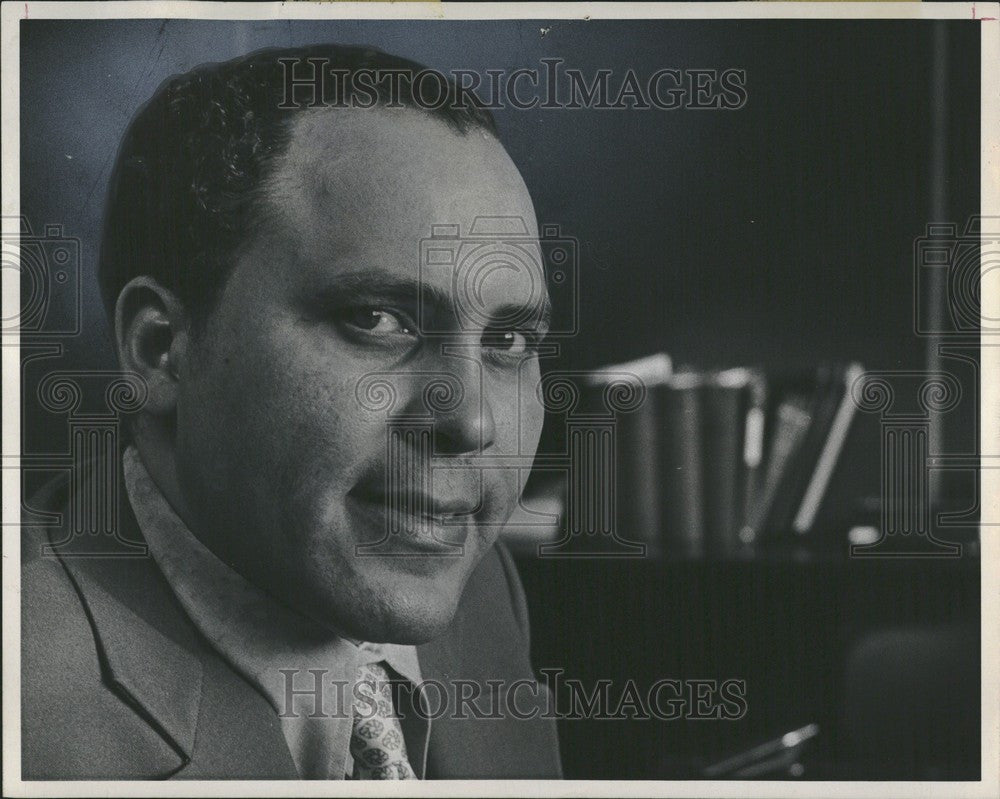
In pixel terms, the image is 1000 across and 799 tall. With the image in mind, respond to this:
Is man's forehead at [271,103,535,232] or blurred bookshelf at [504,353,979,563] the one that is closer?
man's forehead at [271,103,535,232]

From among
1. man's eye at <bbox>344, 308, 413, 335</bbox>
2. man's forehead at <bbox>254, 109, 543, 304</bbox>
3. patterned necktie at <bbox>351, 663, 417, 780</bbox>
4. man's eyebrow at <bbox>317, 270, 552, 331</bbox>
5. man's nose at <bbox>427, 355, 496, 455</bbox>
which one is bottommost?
patterned necktie at <bbox>351, 663, 417, 780</bbox>

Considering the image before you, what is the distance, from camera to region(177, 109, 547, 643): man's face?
205cm

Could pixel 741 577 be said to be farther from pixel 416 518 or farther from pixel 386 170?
pixel 386 170

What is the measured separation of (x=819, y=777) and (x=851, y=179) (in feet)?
4.08

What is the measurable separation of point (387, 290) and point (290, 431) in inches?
12.9

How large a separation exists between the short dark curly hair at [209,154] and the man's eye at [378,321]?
10.0 inches

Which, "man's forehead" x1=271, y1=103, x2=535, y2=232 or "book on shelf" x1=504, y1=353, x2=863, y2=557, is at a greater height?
"man's forehead" x1=271, y1=103, x2=535, y2=232

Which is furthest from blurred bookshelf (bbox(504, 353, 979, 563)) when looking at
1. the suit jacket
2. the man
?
the suit jacket

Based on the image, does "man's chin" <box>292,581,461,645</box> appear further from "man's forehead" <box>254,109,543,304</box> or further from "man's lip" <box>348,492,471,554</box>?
"man's forehead" <box>254,109,543,304</box>

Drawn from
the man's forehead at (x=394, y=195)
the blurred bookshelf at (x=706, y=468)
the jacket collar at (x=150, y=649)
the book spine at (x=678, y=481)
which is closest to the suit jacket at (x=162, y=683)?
the jacket collar at (x=150, y=649)

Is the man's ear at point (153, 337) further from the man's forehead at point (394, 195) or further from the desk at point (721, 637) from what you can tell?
the desk at point (721, 637)

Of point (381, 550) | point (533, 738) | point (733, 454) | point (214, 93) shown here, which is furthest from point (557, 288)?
point (533, 738)

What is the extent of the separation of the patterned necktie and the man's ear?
0.68m

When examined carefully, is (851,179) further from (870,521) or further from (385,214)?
(385,214)
